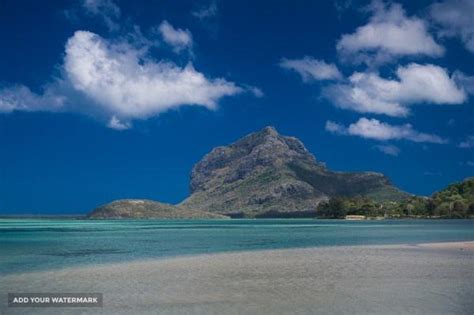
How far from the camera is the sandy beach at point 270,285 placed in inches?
1062

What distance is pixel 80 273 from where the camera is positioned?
4147 cm

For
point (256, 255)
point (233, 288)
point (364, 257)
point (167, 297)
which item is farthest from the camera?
point (256, 255)

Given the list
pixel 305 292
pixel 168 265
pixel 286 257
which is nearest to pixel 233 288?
pixel 305 292

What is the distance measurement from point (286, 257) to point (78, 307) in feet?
103

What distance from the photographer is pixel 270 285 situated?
34.6 meters

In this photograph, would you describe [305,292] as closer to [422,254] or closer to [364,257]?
[364,257]

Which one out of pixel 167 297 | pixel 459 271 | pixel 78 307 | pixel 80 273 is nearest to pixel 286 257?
pixel 459 271

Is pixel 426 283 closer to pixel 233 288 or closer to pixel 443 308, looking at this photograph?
pixel 443 308

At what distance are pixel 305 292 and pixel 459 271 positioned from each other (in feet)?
53.2

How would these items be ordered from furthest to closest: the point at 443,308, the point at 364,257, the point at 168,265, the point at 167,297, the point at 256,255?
the point at 256,255 < the point at 364,257 < the point at 168,265 < the point at 167,297 < the point at 443,308

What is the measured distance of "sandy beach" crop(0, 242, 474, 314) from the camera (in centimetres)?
2697

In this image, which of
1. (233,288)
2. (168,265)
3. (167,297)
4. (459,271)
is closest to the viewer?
(167,297)

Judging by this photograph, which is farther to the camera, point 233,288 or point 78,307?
point 233,288

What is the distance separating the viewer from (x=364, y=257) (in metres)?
54.0
